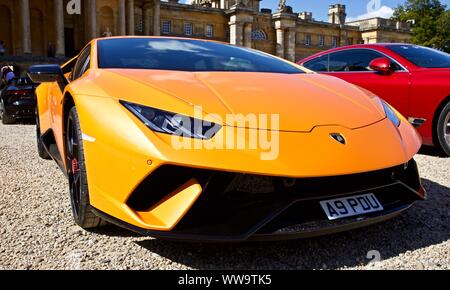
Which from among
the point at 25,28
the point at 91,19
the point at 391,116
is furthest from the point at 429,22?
the point at 391,116

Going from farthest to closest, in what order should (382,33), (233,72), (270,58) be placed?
(382,33), (270,58), (233,72)

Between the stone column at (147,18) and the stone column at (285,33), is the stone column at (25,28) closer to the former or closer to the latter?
the stone column at (147,18)

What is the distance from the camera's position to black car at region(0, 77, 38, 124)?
10703mm

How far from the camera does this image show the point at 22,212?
126 inches

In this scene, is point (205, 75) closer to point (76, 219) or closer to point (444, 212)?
point (76, 219)

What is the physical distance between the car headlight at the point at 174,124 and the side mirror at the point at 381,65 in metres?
4.25

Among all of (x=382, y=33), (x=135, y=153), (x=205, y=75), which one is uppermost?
(x=382, y=33)

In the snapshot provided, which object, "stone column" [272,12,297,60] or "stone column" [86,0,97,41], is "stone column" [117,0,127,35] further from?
"stone column" [272,12,297,60]

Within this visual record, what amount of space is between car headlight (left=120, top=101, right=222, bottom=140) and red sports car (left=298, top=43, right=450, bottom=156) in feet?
13.3

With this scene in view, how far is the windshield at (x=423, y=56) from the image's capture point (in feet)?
18.8

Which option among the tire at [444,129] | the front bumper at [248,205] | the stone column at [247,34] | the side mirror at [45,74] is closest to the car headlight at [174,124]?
the front bumper at [248,205]
